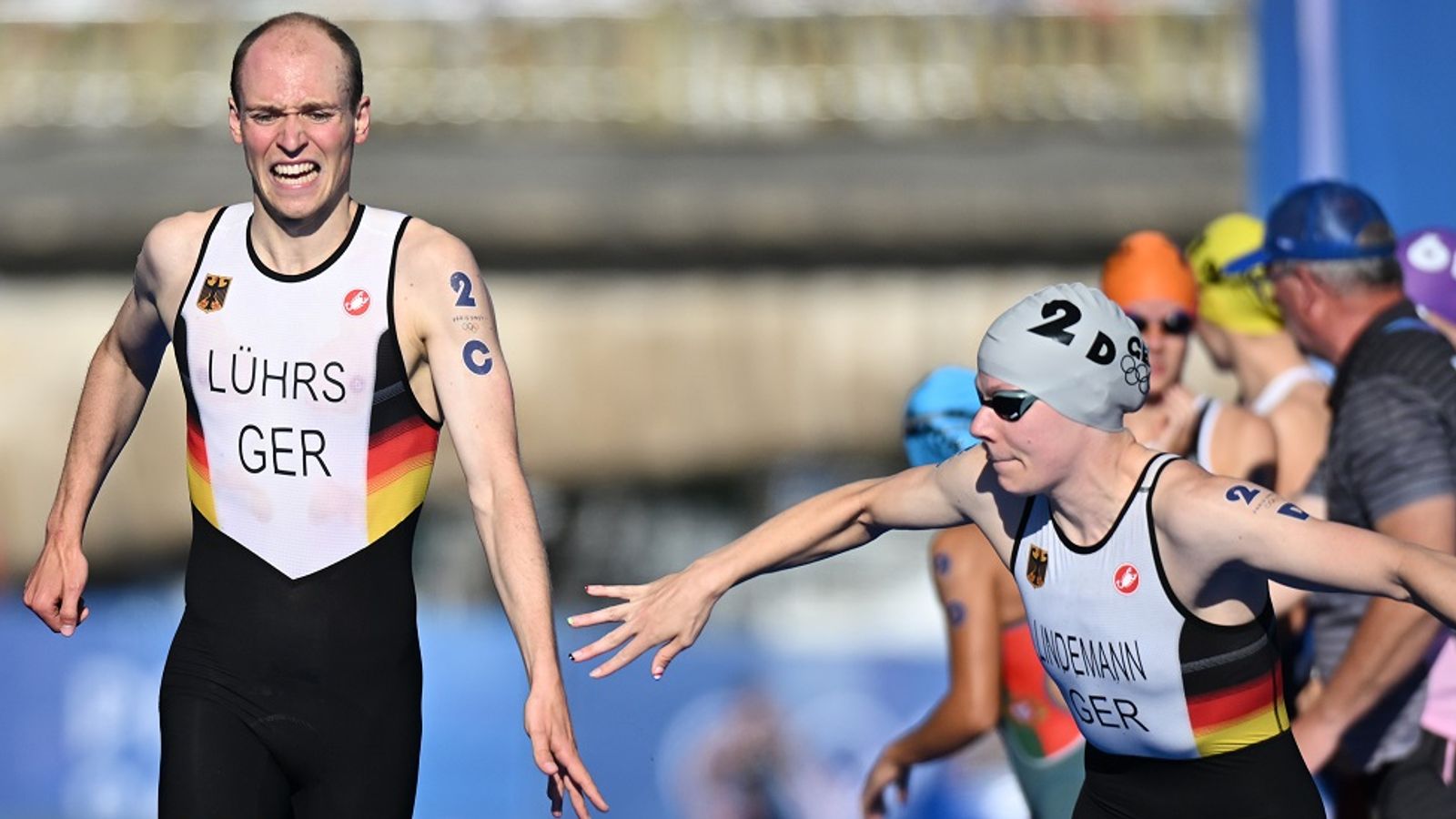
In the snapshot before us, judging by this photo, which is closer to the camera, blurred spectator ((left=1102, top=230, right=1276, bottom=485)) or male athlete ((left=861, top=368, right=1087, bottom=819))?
male athlete ((left=861, top=368, right=1087, bottom=819))

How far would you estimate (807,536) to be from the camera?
538cm

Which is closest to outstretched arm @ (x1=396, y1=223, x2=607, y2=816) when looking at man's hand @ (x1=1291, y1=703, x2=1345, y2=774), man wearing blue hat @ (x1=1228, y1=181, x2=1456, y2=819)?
man's hand @ (x1=1291, y1=703, x2=1345, y2=774)

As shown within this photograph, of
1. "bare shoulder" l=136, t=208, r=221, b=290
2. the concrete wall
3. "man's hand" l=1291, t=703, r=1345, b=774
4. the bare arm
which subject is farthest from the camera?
the concrete wall

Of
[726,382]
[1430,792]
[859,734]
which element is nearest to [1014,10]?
[726,382]

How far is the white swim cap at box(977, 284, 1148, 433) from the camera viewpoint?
4969 millimetres

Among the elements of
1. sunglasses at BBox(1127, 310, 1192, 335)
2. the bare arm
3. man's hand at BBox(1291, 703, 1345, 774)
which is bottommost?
man's hand at BBox(1291, 703, 1345, 774)

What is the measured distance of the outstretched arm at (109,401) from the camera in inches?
212

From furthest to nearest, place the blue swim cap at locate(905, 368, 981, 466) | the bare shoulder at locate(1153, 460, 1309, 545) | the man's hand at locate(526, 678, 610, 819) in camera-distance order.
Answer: the blue swim cap at locate(905, 368, 981, 466)
the man's hand at locate(526, 678, 610, 819)
the bare shoulder at locate(1153, 460, 1309, 545)

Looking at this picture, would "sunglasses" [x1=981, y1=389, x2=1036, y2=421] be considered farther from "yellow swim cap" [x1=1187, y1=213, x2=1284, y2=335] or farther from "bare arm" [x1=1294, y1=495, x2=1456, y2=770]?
"yellow swim cap" [x1=1187, y1=213, x2=1284, y2=335]

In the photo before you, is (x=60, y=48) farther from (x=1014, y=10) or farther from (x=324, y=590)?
(x=324, y=590)

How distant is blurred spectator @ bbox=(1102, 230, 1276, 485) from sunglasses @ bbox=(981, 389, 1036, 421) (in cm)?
226

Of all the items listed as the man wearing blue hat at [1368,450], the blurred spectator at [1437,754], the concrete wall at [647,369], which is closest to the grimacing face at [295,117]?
the man wearing blue hat at [1368,450]

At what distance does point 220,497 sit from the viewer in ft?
17.3

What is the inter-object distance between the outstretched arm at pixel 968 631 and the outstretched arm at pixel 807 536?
1.14 meters
